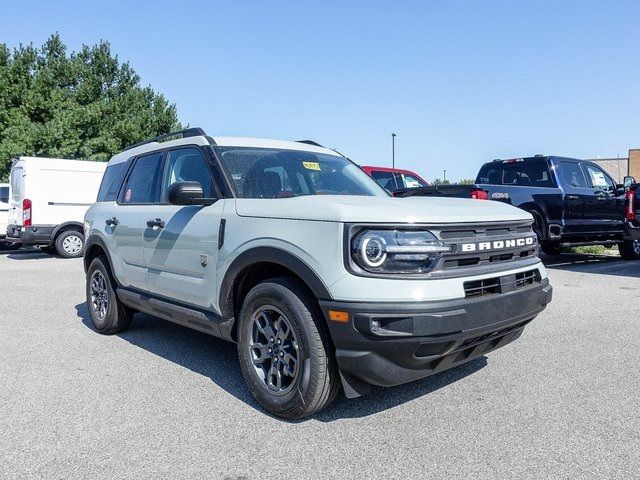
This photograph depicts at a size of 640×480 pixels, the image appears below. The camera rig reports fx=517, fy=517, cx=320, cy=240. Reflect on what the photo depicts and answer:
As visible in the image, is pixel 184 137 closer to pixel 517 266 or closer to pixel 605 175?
pixel 517 266

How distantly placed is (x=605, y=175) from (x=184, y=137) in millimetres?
9763

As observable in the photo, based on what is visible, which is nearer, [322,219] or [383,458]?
[383,458]

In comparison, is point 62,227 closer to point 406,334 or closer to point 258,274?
point 258,274

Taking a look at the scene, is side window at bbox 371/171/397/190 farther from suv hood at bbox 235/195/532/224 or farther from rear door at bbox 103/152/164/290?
suv hood at bbox 235/195/532/224

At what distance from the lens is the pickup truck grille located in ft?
9.51

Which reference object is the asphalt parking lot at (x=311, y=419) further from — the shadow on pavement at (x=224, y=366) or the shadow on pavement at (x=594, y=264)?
the shadow on pavement at (x=594, y=264)

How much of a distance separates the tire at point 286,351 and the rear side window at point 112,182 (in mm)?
2697

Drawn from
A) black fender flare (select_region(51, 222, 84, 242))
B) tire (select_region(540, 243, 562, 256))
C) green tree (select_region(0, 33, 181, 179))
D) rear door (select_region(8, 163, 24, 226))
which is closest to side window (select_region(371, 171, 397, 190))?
tire (select_region(540, 243, 562, 256))

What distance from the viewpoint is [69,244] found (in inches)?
535

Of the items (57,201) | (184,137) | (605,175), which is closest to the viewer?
(184,137)

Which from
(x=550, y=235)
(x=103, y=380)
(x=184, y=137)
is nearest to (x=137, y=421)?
(x=103, y=380)

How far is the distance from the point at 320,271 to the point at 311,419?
3.18 ft

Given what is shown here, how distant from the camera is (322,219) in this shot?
2.92 metres

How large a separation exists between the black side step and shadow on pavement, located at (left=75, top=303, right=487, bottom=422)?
0.41 m
